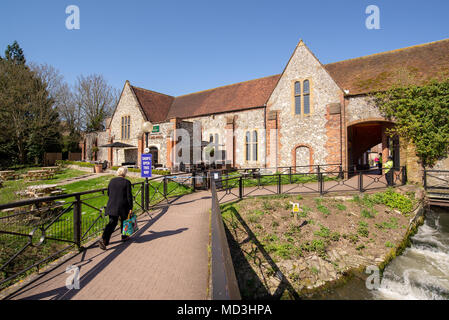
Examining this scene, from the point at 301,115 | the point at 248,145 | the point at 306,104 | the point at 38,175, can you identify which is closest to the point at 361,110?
the point at 306,104

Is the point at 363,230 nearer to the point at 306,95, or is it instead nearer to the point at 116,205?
the point at 116,205

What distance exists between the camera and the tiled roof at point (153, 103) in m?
25.0

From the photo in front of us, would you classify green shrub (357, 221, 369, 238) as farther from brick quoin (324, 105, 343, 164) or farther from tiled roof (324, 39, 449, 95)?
tiled roof (324, 39, 449, 95)

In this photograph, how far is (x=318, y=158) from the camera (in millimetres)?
15805

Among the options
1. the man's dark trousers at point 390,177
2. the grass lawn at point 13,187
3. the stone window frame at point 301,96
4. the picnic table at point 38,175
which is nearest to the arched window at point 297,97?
the stone window frame at point 301,96

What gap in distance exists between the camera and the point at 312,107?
16156mm

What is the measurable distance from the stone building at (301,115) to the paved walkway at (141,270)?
11.7 metres

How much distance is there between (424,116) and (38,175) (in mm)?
27838

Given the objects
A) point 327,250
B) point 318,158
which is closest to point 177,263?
point 327,250

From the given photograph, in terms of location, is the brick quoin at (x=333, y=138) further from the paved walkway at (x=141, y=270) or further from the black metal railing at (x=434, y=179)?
the paved walkway at (x=141, y=270)

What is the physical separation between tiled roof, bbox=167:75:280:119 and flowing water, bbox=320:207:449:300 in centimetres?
1431

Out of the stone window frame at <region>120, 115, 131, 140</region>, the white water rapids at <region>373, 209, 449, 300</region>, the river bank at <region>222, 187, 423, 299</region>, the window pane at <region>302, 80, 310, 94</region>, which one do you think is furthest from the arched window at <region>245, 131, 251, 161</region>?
the stone window frame at <region>120, 115, 131, 140</region>
